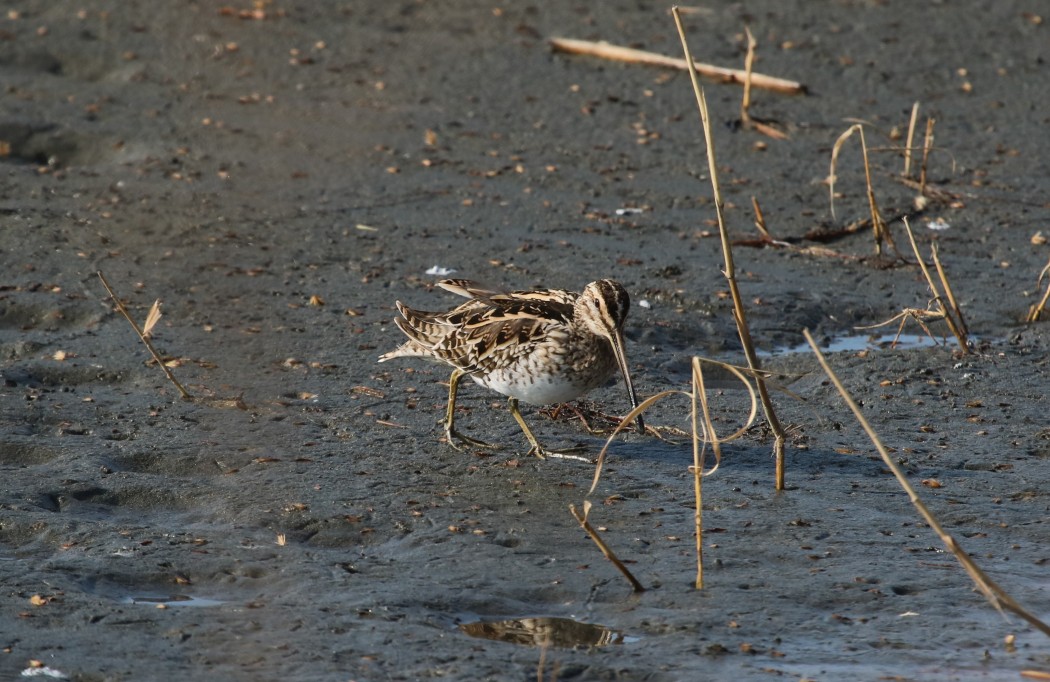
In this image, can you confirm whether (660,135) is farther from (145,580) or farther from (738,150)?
(145,580)

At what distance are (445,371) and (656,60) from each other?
5021mm

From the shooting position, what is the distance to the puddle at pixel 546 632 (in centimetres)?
474

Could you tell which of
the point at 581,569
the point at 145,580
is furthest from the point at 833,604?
the point at 145,580

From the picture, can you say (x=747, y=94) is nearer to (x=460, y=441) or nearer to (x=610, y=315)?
(x=610, y=315)

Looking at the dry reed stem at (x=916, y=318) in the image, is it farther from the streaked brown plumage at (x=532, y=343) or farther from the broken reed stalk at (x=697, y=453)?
the broken reed stalk at (x=697, y=453)

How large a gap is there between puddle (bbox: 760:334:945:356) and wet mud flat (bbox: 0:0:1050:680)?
0.39ft

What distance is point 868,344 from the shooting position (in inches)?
306

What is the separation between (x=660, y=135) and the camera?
1063 cm

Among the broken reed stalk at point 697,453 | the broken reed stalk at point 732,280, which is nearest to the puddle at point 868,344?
the broken reed stalk at point 732,280

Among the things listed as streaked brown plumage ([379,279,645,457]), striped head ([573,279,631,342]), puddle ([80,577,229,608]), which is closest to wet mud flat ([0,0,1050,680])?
puddle ([80,577,229,608])

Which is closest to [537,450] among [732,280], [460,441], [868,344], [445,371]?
[460,441]

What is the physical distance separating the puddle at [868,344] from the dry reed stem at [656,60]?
3.56 metres

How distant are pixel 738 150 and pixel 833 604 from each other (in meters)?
5.86

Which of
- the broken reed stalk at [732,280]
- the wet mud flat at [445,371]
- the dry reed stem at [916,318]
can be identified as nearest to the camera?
the wet mud flat at [445,371]
